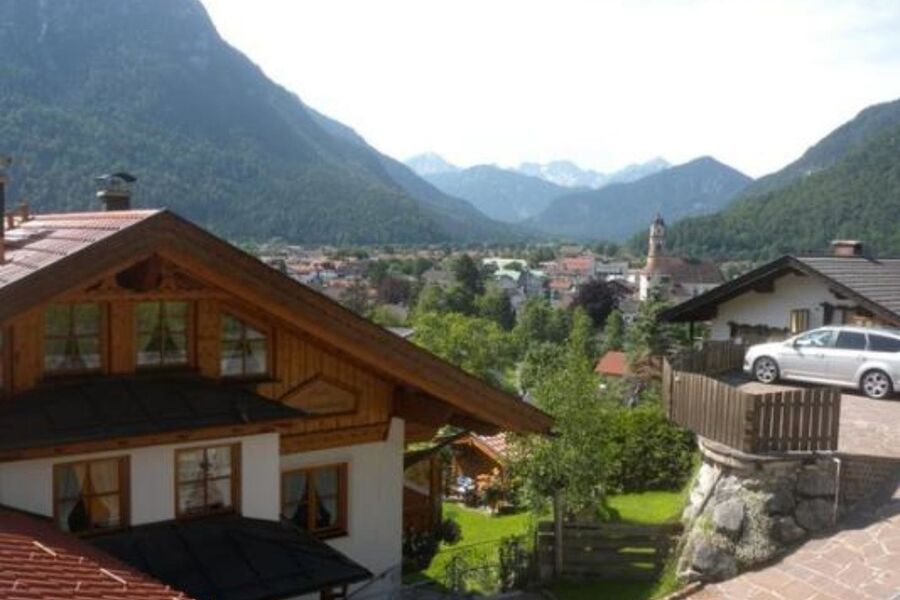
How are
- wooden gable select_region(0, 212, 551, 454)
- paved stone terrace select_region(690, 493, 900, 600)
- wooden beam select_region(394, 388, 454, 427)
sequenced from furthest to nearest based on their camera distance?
paved stone terrace select_region(690, 493, 900, 600), wooden beam select_region(394, 388, 454, 427), wooden gable select_region(0, 212, 551, 454)

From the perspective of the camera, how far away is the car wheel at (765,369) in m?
21.8

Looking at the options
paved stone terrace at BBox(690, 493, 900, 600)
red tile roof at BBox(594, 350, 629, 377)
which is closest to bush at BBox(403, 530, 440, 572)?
paved stone terrace at BBox(690, 493, 900, 600)

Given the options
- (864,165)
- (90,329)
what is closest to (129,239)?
(90,329)

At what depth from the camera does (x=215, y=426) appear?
30.9ft

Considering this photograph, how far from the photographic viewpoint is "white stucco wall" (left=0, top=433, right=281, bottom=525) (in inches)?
347

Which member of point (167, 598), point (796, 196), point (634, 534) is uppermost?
point (796, 196)

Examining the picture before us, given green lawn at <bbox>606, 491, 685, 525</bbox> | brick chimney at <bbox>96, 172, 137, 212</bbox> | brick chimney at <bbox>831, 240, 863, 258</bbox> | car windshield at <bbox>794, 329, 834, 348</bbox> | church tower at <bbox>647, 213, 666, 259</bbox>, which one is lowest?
green lawn at <bbox>606, 491, 685, 525</bbox>

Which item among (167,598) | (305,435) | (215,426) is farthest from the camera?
(305,435)

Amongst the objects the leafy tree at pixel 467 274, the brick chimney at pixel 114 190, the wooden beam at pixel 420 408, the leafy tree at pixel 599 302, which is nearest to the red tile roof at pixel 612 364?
the leafy tree at pixel 599 302

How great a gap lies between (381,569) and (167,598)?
5.77m

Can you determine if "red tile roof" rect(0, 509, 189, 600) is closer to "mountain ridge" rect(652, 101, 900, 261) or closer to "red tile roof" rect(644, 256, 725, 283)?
"mountain ridge" rect(652, 101, 900, 261)

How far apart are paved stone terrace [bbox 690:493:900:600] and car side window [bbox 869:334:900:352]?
5719 millimetres

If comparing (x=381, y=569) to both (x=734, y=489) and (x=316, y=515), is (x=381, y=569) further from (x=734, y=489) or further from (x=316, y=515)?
(x=734, y=489)

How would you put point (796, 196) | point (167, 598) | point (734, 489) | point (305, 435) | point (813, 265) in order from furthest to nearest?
point (796, 196) → point (813, 265) → point (734, 489) → point (305, 435) → point (167, 598)
